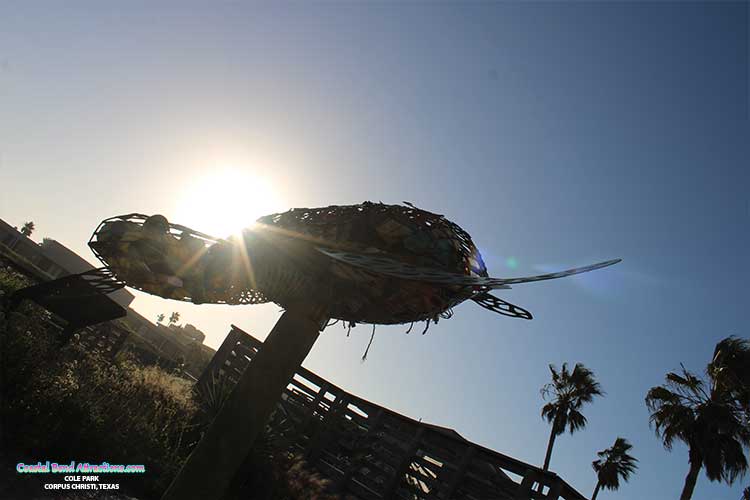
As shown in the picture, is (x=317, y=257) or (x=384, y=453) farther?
(x=384, y=453)

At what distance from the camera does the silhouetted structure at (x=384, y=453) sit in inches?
242

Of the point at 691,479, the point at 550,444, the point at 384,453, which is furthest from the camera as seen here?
the point at 550,444

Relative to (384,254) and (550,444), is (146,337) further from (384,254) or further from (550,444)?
(384,254)

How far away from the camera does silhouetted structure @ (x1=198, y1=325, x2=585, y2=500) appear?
6.14m

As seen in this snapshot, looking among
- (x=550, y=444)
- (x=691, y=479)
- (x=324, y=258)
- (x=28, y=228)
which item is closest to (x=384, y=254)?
(x=324, y=258)

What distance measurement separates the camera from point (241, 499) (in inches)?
202

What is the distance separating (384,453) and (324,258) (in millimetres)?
6421

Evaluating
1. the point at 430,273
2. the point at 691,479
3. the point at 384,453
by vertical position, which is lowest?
the point at 384,453

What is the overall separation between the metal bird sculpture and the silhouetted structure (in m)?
4.01

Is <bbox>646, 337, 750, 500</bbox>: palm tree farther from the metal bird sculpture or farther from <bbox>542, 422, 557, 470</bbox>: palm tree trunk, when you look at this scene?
the metal bird sculpture

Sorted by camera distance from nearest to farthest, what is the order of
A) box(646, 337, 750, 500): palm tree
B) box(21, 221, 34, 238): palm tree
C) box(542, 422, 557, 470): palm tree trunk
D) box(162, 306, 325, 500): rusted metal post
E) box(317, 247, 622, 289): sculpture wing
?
box(317, 247, 622, 289): sculpture wing → box(162, 306, 325, 500): rusted metal post → box(646, 337, 750, 500): palm tree → box(542, 422, 557, 470): palm tree trunk → box(21, 221, 34, 238): palm tree

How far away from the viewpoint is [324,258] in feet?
8.10

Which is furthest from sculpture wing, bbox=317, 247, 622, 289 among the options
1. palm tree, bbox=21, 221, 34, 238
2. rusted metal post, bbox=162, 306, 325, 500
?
palm tree, bbox=21, 221, 34, 238

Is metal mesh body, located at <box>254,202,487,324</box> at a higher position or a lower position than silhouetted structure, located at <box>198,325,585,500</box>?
higher
